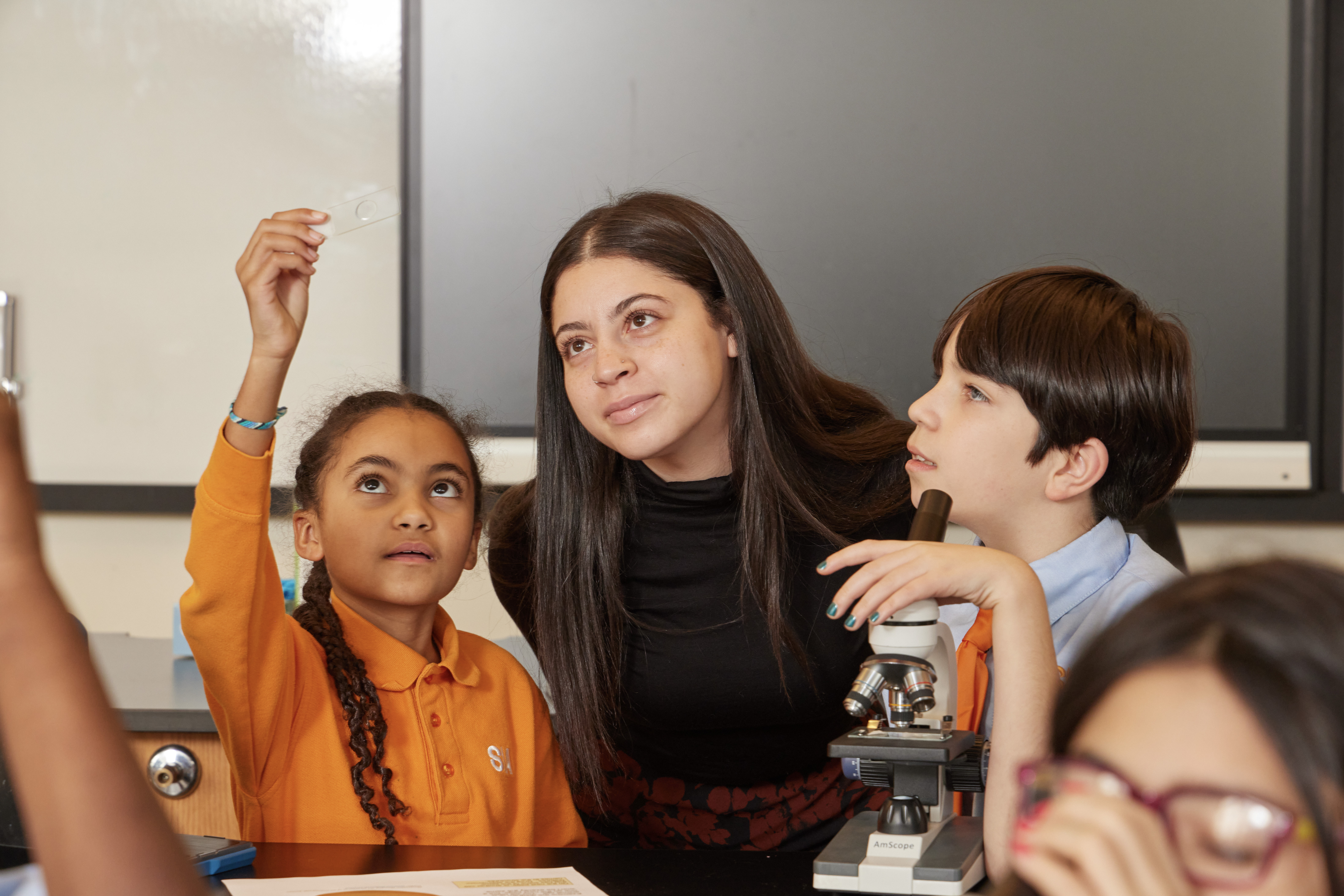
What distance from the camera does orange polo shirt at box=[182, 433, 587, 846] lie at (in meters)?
1.12

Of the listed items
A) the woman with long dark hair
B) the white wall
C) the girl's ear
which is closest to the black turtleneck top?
the woman with long dark hair

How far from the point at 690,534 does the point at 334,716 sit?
1.74 ft

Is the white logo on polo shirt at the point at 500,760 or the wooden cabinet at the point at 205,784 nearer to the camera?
the white logo on polo shirt at the point at 500,760

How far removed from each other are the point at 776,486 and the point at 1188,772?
41.7 inches

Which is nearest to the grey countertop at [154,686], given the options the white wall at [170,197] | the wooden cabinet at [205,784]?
the wooden cabinet at [205,784]

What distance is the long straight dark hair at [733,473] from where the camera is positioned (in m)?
1.46

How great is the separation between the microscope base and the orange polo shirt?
0.43 metres

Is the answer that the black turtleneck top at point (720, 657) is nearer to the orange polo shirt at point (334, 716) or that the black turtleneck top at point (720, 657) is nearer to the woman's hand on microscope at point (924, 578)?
the orange polo shirt at point (334, 716)

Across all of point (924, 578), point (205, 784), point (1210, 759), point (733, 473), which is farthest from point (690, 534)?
point (1210, 759)

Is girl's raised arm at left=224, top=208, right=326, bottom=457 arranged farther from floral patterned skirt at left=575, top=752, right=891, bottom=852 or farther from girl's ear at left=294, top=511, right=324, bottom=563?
floral patterned skirt at left=575, top=752, right=891, bottom=852

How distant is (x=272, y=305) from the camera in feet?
4.00

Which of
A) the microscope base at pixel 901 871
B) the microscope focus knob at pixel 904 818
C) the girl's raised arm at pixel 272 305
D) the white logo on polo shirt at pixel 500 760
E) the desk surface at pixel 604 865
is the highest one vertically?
the girl's raised arm at pixel 272 305

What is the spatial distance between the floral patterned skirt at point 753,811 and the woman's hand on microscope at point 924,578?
50 centimetres

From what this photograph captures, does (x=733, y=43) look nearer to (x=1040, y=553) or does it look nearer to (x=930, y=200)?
(x=930, y=200)
